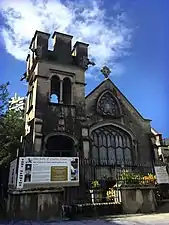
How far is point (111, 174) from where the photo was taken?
1789cm

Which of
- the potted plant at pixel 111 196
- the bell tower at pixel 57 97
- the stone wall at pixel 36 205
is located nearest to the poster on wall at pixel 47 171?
the stone wall at pixel 36 205

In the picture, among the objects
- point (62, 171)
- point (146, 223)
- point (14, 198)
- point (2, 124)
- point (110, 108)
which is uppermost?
point (110, 108)

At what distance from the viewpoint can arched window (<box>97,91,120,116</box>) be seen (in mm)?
20328

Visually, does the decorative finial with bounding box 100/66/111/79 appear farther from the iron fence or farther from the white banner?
the white banner

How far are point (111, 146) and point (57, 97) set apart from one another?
640cm

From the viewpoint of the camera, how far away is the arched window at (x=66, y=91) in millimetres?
20044

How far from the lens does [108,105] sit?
20.9 m

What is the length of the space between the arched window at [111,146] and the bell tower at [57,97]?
1.89 metres

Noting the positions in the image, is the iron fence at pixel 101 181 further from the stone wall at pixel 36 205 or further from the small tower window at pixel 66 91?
the small tower window at pixel 66 91

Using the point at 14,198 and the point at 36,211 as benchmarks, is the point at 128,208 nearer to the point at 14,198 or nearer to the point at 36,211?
the point at 36,211

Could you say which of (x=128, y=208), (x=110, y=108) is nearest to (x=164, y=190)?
(x=128, y=208)

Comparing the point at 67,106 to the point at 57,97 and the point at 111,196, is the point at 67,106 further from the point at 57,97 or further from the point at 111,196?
the point at 111,196

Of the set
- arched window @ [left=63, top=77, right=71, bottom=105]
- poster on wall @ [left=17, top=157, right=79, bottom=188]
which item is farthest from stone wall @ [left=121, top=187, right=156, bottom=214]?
arched window @ [left=63, top=77, right=71, bottom=105]

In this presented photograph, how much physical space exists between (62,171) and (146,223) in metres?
4.75
